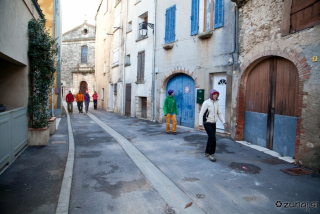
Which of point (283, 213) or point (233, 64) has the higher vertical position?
point (233, 64)

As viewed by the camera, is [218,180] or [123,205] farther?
[218,180]

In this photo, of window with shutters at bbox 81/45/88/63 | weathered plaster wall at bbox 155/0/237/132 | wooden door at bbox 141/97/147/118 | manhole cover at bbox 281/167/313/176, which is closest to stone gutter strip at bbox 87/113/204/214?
manhole cover at bbox 281/167/313/176

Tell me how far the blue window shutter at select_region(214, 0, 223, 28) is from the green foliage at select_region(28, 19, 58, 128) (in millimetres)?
5941

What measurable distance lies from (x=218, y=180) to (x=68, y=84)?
116ft

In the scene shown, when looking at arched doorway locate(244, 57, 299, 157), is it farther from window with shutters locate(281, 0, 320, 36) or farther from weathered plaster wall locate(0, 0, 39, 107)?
weathered plaster wall locate(0, 0, 39, 107)

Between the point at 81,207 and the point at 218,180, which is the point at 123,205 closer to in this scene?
the point at 81,207

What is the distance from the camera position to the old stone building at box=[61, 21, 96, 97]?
3594 cm

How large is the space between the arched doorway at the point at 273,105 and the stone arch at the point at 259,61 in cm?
13

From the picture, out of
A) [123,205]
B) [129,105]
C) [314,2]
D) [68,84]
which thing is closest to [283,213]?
[123,205]

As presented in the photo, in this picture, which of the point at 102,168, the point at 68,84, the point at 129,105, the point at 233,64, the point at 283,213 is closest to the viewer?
the point at 283,213

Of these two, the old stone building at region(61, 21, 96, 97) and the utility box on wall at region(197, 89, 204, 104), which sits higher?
the old stone building at region(61, 21, 96, 97)

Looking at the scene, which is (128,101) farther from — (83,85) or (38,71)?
(83,85)

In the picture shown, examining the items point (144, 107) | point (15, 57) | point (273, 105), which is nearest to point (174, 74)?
point (144, 107)

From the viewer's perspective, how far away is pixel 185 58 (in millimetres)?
11008
